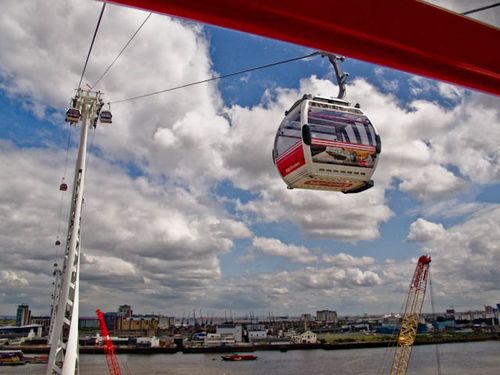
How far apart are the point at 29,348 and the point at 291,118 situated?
113272 millimetres

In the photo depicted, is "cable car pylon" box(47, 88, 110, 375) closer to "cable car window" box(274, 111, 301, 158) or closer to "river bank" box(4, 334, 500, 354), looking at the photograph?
"cable car window" box(274, 111, 301, 158)

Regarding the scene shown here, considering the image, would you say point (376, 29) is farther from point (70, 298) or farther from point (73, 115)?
point (73, 115)

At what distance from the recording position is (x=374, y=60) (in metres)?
3.35

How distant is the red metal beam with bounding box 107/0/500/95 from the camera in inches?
111

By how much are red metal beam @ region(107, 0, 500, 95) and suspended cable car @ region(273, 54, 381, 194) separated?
1.74m

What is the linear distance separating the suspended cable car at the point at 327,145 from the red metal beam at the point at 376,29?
1.74 meters

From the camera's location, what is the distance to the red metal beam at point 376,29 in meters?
2.82

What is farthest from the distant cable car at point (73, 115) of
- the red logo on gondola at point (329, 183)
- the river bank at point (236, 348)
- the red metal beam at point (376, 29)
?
the river bank at point (236, 348)

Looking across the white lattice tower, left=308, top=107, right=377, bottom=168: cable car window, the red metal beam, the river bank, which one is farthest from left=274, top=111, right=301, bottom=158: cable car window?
the river bank

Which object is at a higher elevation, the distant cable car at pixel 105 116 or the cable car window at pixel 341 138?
the distant cable car at pixel 105 116

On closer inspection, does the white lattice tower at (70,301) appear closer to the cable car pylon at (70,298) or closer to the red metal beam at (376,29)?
the cable car pylon at (70,298)

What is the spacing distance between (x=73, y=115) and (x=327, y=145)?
11.1 metres

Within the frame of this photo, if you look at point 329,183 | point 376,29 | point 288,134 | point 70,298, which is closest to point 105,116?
point 70,298

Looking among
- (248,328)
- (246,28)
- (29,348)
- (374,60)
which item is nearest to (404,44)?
(374,60)
